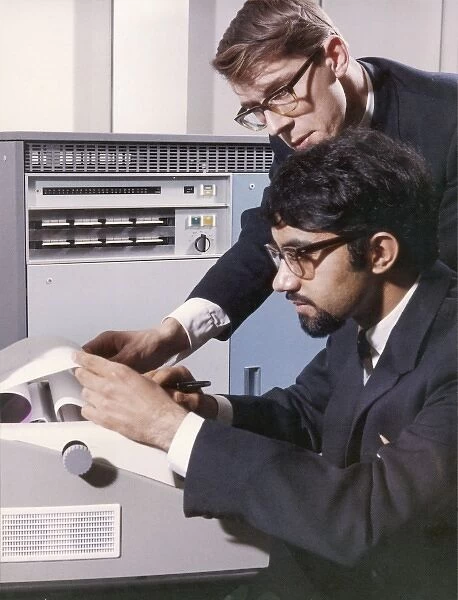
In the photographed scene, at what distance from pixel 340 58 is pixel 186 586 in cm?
86

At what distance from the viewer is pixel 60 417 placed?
971mm

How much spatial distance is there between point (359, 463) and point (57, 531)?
36 cm

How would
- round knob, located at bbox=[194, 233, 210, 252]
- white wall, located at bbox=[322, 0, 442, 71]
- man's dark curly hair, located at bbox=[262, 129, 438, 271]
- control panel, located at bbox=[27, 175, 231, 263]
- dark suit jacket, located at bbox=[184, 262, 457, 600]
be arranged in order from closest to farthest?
dark suit jacket, located at bbox=[184, 262, 457, 600]
man's dark curly hair, located at bbox=[262, 129, 438, 271]
white wall, located at bbox=[322, 0, 442, 71]
control panel, located at bbox=[27, 175, 231, 263]
round knob, located at bbox=[194, 233, 210, 252]

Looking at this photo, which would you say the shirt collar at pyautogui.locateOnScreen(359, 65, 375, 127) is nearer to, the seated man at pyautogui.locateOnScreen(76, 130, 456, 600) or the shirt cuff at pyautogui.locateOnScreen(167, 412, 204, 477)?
the seated man at pyautogui.locateOnScreen(76, 130, 456, 600)

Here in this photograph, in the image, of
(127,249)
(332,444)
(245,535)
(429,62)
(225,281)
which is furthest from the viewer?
(127,249)

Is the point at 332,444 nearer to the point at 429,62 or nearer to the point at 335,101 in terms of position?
the point at 335,101

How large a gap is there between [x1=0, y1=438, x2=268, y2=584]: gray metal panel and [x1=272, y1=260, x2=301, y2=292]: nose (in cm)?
38

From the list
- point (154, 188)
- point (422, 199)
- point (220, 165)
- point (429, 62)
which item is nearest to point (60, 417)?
point (422, 199)

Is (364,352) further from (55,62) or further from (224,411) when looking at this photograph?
(55,62)

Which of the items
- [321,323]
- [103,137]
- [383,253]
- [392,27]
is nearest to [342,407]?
[321,323]

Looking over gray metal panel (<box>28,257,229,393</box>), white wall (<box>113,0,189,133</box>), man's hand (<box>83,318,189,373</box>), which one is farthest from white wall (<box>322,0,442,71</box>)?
gray metal panel (<box>28,257,229,393</box>)

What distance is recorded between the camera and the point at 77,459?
0.79m

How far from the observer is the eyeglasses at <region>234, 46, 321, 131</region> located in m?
1.30

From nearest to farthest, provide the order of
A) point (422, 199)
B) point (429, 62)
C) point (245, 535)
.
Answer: point (245, 535)
point (422, 199)
point (429, 62)
